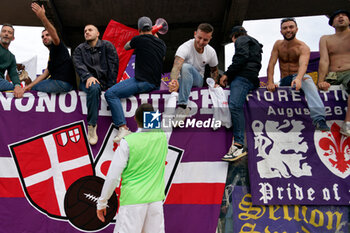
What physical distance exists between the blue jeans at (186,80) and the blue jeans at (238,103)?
536mm

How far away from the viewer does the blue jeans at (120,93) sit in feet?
11.9

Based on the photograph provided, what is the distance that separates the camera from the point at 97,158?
3631 mm

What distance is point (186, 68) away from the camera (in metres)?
3.85

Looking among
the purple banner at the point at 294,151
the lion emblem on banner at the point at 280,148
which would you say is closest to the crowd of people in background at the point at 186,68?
the purple banner at the point at 294,151

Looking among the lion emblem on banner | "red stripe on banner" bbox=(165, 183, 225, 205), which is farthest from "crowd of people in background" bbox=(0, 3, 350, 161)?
"red stripe on banner" bbox=(165, 183, 225, 205)

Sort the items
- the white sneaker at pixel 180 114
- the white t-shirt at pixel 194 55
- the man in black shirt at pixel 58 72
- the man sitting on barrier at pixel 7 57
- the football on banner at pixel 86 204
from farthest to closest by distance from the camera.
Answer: the man sitting on barrier at pixel 7 57 → the white t-shirt at pixel 194 55 → the man in black shirt at pixel 58 72 → the white sneaker at pixel 180 114 → the football on banner at pixel 86 204

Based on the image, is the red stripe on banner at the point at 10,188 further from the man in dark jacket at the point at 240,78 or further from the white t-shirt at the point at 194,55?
the white t-shirt at the point at 194,55

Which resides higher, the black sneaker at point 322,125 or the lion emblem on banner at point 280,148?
the black sneaker at point 322,125

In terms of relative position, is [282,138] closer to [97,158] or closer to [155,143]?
[155,143]

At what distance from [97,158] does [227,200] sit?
170cm

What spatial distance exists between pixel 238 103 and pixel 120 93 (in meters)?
1.53

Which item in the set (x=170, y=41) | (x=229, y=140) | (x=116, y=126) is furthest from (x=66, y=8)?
(x=229, y=140)

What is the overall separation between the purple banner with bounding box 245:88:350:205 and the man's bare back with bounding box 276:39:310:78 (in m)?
0.47

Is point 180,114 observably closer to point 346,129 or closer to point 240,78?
point 240,78
